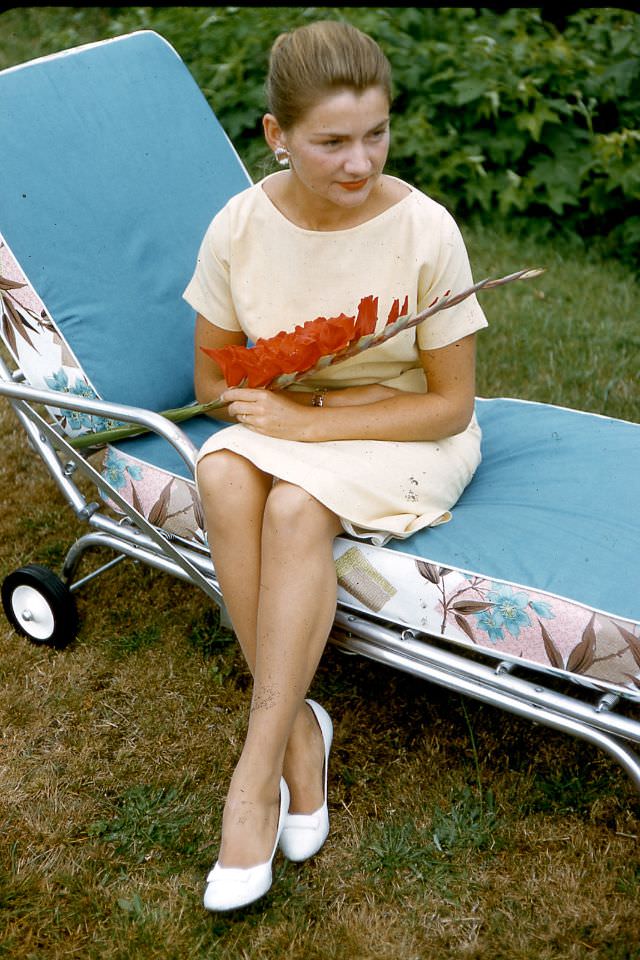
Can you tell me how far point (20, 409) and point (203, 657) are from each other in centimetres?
76

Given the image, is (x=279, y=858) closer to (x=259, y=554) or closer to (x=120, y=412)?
(x=259, y=554)

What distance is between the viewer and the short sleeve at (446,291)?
2.15 m

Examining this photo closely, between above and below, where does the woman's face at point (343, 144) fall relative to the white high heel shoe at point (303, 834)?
above

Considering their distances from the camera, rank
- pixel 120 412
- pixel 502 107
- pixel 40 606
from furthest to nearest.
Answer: pixel 502 107 < pixel 40 606 < pixel 120 412

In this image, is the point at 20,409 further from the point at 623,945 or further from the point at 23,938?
the point at 623,945

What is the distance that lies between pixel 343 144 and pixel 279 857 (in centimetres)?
138

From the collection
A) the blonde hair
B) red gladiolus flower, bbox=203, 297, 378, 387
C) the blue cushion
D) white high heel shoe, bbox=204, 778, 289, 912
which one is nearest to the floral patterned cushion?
the blue cushion

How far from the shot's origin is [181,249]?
288cm

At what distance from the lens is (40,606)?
9.07ft

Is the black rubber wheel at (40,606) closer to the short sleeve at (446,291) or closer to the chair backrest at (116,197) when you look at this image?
the chair backrest at (116,197)

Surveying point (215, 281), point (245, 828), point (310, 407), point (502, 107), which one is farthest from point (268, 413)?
point (502, 107)

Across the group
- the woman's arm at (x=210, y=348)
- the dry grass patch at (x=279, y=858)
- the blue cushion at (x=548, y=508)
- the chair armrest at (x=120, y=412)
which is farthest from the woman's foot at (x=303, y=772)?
the woman's arm at (x=210, y=348)

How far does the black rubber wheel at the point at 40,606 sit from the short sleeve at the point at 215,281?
83 centimetres

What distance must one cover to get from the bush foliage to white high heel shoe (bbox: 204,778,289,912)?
371cm
